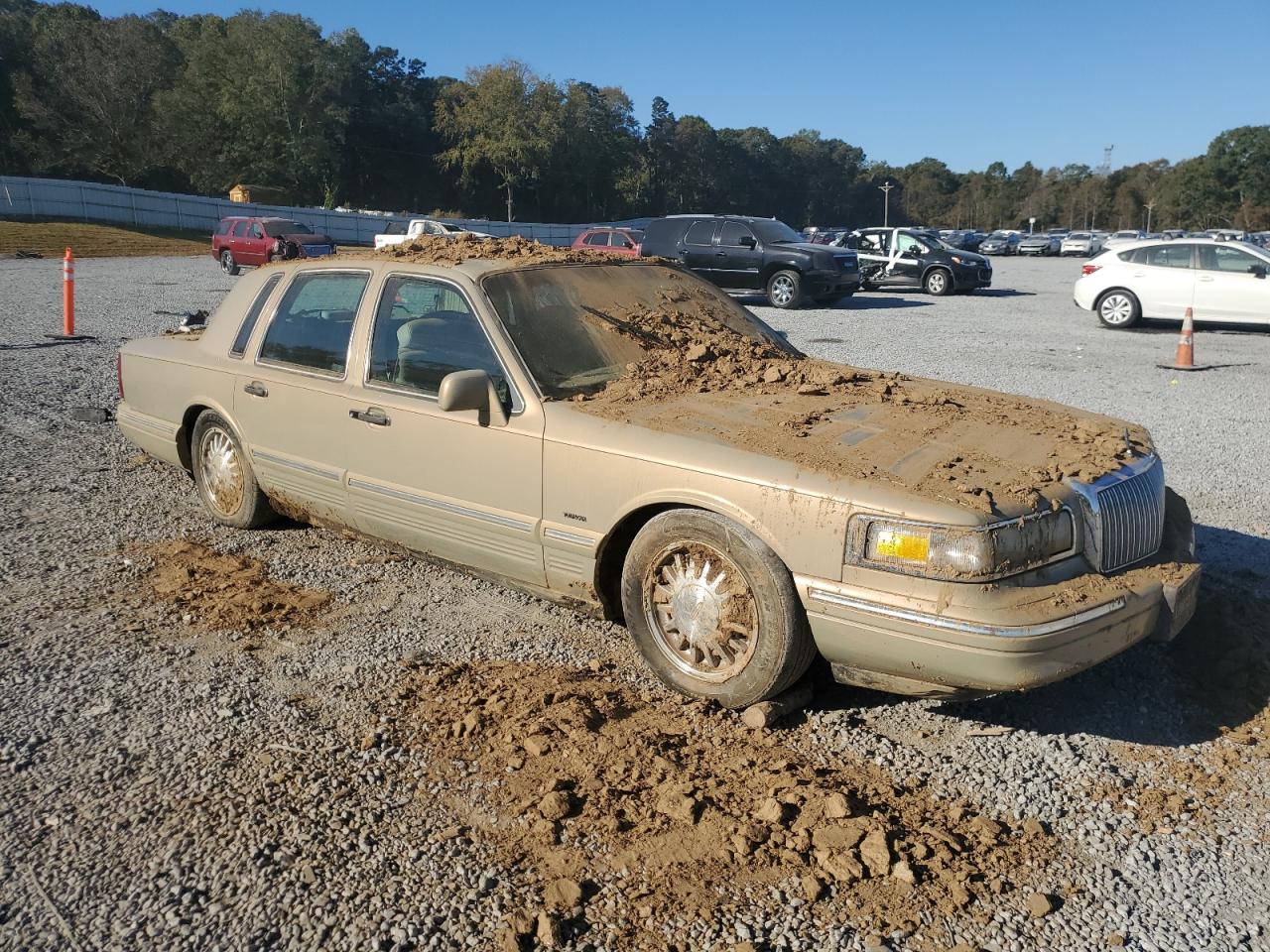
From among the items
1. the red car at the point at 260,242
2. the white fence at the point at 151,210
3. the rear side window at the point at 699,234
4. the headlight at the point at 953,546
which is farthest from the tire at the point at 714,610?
the white fence at the point at 151,210

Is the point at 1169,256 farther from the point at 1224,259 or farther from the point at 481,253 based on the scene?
the point at 481,253

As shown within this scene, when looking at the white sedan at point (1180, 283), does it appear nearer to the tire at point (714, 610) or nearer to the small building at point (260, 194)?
the tire at point (714, 610)

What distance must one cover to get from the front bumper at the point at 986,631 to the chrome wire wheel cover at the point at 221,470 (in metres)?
3.56

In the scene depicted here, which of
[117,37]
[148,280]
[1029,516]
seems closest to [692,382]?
[1029,516]

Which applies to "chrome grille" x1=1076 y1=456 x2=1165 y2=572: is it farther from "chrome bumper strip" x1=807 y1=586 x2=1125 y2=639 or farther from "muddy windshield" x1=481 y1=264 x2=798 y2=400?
"muddy windshield" x1=481 y1=264 x2=798 y2=400

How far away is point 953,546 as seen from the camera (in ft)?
10.2

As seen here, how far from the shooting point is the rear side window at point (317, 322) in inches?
193

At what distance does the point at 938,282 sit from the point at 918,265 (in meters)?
0.61

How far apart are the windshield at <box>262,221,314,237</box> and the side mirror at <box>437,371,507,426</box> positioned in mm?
24929

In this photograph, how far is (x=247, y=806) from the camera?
10.1 feet

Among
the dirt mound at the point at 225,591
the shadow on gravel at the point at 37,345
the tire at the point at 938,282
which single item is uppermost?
the tire at the point at 938,282

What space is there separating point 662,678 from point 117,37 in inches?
2681

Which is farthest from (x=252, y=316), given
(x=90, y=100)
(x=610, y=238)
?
(x=90, y=100)

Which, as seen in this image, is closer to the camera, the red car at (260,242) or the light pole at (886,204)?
the red car at (260,242)
